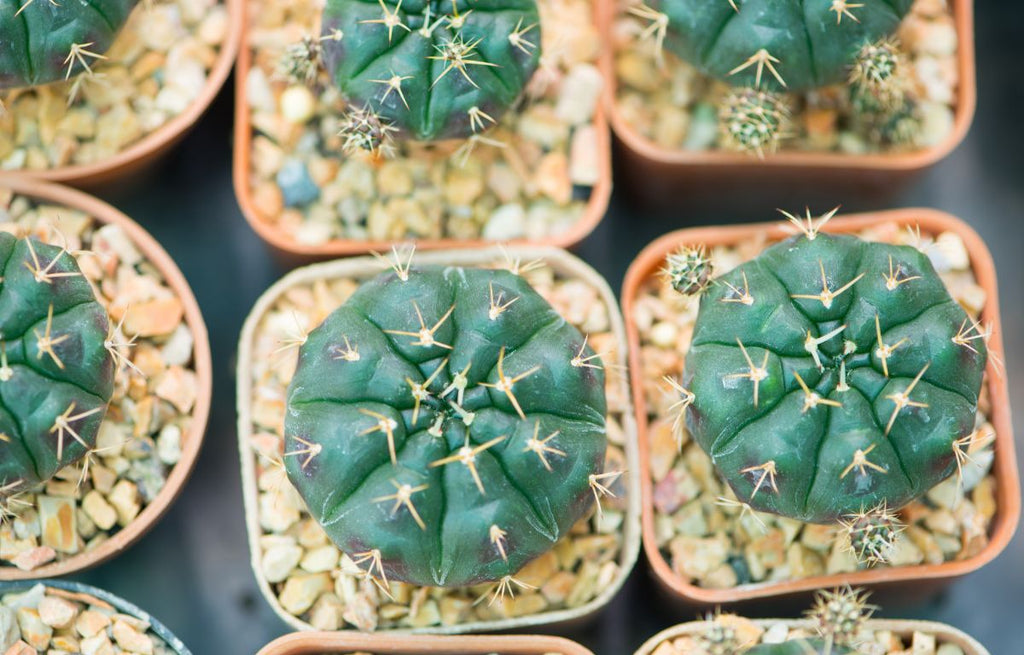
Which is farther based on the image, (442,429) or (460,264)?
(460,264)

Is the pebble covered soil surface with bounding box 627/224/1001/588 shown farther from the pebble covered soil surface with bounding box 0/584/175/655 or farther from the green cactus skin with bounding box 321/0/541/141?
the pebble covered soil surface with bounding box 0/584/175/655

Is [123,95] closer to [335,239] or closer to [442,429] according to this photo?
[335,239]

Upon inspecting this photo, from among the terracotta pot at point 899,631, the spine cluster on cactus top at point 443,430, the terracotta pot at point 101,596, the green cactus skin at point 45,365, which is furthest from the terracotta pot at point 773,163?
the terracotta pot at point 101,596

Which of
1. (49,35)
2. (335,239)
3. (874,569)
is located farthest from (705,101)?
(49,35)

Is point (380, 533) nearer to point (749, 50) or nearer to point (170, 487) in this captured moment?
point (170, 487)

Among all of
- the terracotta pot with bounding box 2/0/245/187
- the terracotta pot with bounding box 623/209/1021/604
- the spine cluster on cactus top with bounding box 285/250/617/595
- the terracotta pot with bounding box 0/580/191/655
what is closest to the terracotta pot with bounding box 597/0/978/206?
the terracotta pot with bounding box 623/209/1021/604

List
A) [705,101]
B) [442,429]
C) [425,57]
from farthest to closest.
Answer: [705,101], [425,57], [442,429]

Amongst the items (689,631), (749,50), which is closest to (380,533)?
(689,631)
